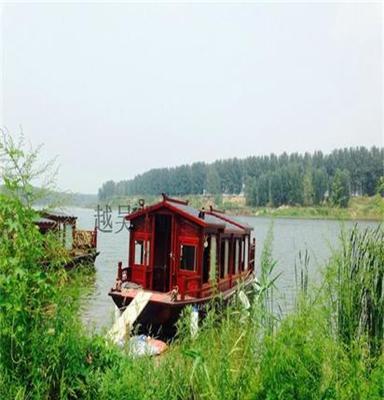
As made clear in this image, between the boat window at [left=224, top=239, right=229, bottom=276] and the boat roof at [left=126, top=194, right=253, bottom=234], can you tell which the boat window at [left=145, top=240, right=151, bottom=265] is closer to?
the boat roof at [left=126, top=194, right=253, bottom=234]

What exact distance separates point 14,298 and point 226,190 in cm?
6054

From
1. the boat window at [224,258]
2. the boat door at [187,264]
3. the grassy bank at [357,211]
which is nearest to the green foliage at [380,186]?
the grassy bank at [357,211]

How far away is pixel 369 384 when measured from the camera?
2404mm

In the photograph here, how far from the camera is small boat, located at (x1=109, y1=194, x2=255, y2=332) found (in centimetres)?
908

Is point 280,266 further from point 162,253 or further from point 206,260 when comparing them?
point 206,260

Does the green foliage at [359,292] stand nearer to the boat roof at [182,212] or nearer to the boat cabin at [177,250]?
the boat cabin at [177,250]

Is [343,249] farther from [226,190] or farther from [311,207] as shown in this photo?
[226,190]

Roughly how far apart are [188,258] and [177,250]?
0.28 m

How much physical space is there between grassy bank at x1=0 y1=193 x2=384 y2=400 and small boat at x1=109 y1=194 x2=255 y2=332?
231 inches

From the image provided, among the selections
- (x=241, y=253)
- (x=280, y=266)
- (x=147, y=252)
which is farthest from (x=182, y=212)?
(x=280, y=266)

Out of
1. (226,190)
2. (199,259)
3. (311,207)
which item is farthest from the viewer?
(226,190)

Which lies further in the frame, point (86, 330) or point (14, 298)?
point (86, 330)

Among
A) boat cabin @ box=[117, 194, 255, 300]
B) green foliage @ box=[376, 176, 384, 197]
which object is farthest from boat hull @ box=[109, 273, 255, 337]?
green foliage @ box=[376, 176, 384, 197]

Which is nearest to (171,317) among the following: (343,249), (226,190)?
(343,249)
